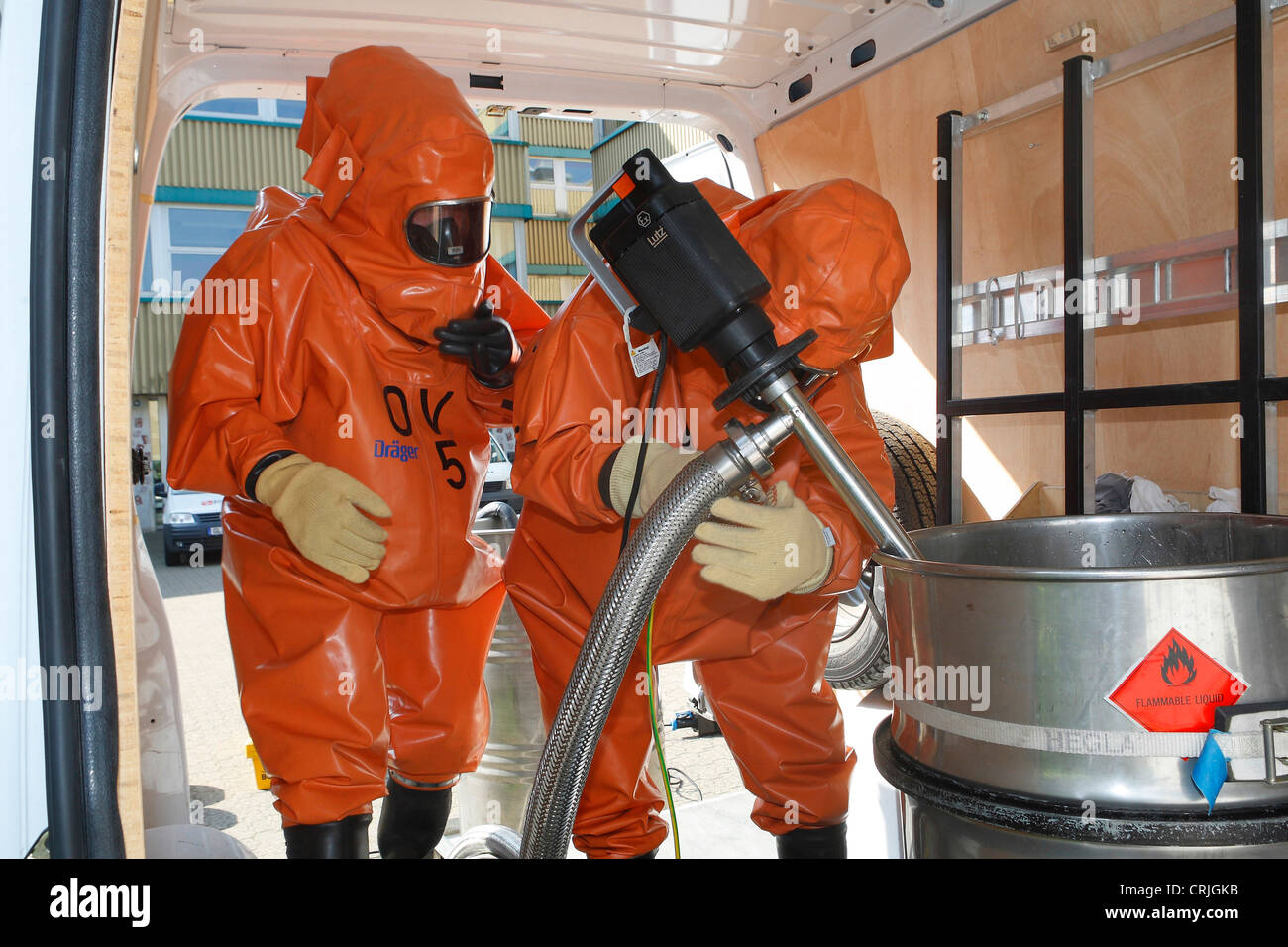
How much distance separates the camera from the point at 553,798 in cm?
136

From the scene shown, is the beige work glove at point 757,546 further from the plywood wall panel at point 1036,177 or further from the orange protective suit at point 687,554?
the plywood wall panel at point 1036,177

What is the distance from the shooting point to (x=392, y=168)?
1626 mm

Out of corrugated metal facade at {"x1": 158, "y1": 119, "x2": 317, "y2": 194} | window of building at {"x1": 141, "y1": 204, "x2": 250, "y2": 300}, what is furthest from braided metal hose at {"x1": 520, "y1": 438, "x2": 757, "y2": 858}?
window of building at {"x1": 141, "y1": 204, "x2": 250, "y2": 300}

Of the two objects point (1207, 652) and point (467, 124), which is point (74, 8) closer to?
point (467, 124)

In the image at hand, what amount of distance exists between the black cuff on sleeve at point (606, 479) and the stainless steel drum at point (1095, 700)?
0.46 metres

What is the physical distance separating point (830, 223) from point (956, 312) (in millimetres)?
1043

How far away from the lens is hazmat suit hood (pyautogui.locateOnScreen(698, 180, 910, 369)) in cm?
136

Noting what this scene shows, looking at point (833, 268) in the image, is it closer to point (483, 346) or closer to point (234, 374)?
point (483, 346)

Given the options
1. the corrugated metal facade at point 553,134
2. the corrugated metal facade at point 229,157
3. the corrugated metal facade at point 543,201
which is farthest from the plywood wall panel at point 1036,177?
the corrugated metal facade at point 543,201

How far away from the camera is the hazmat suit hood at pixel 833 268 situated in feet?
4.46

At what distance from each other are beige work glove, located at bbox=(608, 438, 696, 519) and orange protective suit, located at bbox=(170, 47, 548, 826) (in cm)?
54

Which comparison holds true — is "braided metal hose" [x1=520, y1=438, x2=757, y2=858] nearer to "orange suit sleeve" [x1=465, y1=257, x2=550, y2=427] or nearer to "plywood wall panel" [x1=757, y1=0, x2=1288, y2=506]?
"orange suit sleeve" [x1=465, y1=257, x2=550, y2=427]

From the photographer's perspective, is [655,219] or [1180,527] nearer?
[655,219]
